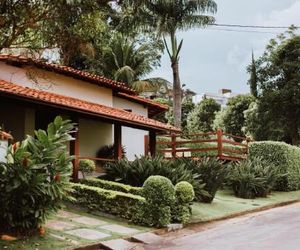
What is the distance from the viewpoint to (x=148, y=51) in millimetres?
38344

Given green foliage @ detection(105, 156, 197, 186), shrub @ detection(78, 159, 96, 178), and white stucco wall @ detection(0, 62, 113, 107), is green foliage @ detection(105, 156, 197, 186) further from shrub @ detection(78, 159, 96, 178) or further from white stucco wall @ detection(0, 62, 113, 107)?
white stucco wall @ detection(0, 62, 113, 107)

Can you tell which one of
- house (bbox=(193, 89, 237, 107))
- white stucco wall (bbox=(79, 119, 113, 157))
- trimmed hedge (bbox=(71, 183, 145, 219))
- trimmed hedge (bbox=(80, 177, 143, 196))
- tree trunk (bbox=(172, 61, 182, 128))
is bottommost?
trimmed hedge (bbox=(71, 183, 145, 219))

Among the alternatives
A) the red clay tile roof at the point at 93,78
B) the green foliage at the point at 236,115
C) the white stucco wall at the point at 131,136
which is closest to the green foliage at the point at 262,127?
the green foliage at the point at 236,115

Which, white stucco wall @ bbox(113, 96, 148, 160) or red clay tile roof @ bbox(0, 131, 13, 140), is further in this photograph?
white stucco wall @ bbox(113, 96, 148, 160)

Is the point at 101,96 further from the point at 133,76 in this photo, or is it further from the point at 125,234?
the point at 133,76

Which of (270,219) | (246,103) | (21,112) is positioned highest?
(246,103)

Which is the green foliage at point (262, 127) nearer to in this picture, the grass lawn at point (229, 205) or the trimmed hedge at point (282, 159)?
the trimmed hedge at point (282, 159)

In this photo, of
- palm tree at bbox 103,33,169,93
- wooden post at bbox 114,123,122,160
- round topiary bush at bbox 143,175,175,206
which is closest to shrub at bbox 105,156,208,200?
wooden post at bbox 114,123,122,160

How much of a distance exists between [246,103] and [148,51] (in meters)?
10.5

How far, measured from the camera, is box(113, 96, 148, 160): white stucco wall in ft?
74.6

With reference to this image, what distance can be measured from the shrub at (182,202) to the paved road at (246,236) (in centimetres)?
60

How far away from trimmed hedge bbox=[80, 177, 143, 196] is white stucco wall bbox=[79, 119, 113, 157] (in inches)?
189

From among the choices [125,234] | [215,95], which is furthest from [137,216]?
[215,95]

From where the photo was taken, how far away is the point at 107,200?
12.4 metres
